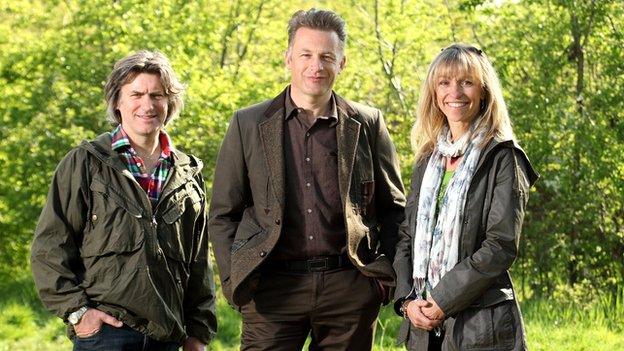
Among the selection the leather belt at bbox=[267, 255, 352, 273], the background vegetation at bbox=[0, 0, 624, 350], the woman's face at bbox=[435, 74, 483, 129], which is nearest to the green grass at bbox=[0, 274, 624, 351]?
the background vegetation at bbox=[0, 0, 624, 350]

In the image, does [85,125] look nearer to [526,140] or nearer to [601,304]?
[526,140]

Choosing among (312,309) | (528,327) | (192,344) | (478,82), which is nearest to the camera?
(478,82)

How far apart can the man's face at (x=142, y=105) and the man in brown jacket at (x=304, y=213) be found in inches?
22.7

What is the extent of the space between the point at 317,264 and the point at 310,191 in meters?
0.32

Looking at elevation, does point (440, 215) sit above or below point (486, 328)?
above

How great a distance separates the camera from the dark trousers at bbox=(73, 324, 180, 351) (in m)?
4.80

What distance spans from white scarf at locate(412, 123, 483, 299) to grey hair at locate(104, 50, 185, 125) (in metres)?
1.11

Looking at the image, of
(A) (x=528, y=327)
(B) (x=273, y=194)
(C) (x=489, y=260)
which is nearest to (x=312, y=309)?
(B) (x=273, y=194)

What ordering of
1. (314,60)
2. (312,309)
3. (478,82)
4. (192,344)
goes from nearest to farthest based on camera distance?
1. (478,82)
2. (192,344)
3. (314,60)
4. (312,309)

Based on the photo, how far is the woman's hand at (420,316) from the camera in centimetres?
493

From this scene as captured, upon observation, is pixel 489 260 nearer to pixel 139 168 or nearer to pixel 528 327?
pixel 139 168

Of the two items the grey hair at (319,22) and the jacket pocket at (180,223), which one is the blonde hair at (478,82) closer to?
the grey hair at (319,22)

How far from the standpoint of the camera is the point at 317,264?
17.6ft

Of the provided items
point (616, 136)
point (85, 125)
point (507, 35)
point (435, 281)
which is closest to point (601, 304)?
point (616, 136)
